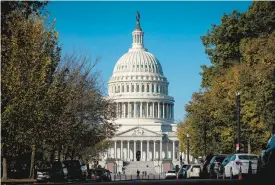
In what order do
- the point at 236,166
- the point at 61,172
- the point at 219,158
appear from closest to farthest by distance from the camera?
1. the point at 236,166
2. the point at 219,158
3. the point at 61,172

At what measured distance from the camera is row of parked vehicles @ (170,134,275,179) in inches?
1318

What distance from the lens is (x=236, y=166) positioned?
43.8m

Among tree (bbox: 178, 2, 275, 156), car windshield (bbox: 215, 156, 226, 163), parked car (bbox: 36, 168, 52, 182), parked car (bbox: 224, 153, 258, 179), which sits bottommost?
parked car (bbox: 36, 168, 52, 182)

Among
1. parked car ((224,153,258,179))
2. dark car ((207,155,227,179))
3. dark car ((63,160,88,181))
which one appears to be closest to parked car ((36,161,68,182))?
dark car ((63,160,88,181))

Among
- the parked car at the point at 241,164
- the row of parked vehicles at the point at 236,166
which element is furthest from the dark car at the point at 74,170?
the parked car at the point at 241,164

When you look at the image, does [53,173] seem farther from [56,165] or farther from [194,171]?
[194,171]

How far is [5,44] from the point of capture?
45656mm

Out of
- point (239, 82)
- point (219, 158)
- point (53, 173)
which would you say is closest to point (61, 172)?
point (53, 173)

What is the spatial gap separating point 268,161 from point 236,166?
10.4 metres

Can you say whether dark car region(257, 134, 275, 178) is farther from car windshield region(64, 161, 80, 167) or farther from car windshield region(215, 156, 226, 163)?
car windshield region(64, 161, 80, 167)

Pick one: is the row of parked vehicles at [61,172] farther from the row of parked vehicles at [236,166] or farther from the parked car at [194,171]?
the row of parked vehicles at [236,166]

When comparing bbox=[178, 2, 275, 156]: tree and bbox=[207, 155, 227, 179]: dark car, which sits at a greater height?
bbox=[178, 2, 275, 156]: tree

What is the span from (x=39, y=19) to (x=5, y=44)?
9323 mm

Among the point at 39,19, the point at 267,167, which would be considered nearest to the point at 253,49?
the point at 39,19
